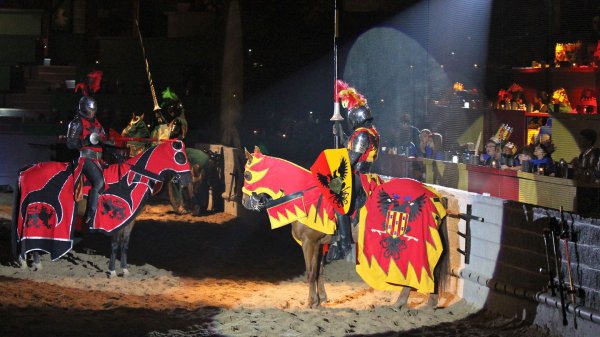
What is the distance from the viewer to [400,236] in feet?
34.8

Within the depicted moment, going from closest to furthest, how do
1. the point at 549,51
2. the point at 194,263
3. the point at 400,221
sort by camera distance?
the point at 400,221
the point at 194,263
the point at 549,51

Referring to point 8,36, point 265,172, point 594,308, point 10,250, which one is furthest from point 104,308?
point 8,36

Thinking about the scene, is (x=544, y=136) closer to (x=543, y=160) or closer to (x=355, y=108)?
(x=543, y=160)

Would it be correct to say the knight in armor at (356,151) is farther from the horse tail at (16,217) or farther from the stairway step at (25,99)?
the stairway step at (25,99)

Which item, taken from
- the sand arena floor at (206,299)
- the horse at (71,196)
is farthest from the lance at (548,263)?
the horse at (71,196)

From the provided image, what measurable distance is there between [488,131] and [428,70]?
172 centimetres

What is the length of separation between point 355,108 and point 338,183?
3.03ft

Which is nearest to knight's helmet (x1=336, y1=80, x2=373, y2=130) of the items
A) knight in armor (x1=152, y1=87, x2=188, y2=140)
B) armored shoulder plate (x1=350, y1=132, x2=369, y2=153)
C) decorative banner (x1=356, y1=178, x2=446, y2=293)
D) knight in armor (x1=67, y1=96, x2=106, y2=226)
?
armored shoulder plate (x1=350, y1=132, x2=369, y2=153)

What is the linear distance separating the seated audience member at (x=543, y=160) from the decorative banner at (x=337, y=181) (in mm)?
3428

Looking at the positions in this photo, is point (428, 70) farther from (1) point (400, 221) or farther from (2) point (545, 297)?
(2) point (545, 297)

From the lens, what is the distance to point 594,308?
28.6 feet

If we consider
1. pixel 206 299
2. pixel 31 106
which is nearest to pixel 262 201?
pixel 206 299

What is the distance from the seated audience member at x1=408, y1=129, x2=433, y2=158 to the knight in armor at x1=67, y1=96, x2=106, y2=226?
18.8 ft

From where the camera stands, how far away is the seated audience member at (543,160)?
13.0 metres
